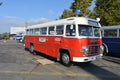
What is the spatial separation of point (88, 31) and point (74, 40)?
1168 mm

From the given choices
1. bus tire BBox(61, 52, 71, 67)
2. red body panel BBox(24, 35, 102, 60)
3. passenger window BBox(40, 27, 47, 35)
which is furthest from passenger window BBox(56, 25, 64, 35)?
passenger window BBox(40, 27, 47, 35)

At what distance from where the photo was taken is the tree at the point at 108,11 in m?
27.4

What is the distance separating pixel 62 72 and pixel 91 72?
146 centimetres

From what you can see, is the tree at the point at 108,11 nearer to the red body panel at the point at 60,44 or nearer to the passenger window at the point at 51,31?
the red body panel at the point at 60,44

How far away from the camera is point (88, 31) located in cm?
1230

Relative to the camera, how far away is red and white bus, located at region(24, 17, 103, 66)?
38.0ft

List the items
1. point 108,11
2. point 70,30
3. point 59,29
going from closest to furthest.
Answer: point 70,30 < point 59,29 < point 108,11

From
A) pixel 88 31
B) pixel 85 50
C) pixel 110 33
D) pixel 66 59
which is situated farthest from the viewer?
pixel 110 33

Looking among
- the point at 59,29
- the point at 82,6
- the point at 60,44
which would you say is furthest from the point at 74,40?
the point at 82,6

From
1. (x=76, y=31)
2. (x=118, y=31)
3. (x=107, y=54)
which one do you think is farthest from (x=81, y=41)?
(x=107, y=54)

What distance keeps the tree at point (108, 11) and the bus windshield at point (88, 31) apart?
15.2 meters

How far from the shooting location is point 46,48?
1513 centimetres

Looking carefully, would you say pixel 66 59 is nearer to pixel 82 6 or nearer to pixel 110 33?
pixel 110 33

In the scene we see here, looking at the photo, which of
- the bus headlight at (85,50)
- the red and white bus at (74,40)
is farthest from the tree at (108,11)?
the bus headlight at (85,50)
